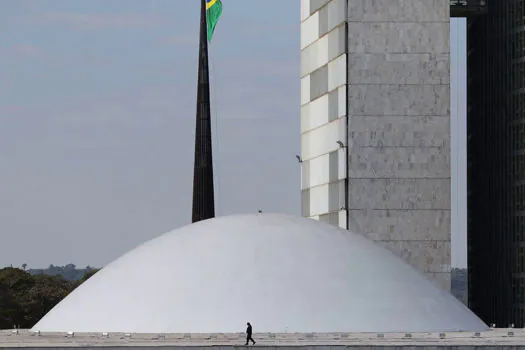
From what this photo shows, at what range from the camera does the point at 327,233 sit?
107 metres

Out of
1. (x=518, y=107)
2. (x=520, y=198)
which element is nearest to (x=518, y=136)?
(x=518, y=107)

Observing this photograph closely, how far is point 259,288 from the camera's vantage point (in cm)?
9794

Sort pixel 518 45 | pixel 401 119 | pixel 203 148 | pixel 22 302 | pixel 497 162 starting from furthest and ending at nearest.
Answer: pixel 22 302, pixel 497 162, pixel 518 45, pixel 203 148, pixel 401 119

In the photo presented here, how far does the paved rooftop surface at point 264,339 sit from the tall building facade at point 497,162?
6080cm

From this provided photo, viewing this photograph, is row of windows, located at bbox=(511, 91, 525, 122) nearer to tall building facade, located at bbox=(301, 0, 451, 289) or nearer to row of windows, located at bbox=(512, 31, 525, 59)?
row of windows, located at bbox=(512, 31, 525, 59)

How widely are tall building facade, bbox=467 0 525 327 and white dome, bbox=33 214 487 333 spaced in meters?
51.2

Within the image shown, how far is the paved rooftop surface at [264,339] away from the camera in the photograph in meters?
81.1

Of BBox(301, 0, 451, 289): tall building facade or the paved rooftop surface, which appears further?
BBox(301, 0, 451, 289): tall building facade

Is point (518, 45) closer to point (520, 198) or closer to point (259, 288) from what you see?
point (520, 198)

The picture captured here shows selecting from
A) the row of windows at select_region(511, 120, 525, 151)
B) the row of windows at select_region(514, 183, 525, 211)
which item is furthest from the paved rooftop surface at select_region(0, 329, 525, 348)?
the row of windows at select_region(511, 120, 525, 151)

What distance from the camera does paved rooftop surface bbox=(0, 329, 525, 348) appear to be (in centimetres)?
8112

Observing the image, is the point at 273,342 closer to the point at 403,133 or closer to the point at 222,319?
the point at 222,319

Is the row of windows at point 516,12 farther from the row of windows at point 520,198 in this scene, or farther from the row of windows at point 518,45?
the row of windows at point 520,198

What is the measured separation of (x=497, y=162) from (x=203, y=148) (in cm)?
3244
